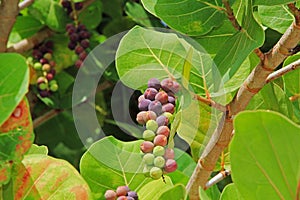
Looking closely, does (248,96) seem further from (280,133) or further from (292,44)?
(280,133)

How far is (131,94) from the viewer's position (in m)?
1.49

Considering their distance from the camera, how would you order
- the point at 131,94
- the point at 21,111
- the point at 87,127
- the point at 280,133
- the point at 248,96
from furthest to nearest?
the point at 131,94
the point at 87,127
the point at 248,96
the point at 21,111
the point at 280,133

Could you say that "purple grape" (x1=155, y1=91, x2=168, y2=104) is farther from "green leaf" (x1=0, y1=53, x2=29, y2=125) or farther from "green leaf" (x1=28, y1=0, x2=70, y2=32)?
"green leaf" (x1=28, y1=0, x2=70, y2=32)

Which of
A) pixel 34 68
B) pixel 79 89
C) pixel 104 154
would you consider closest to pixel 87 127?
pixel 79 89

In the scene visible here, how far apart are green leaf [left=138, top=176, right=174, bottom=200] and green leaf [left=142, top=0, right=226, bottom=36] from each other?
0.21 meters

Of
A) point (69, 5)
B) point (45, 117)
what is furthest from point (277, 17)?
point (45, 117)

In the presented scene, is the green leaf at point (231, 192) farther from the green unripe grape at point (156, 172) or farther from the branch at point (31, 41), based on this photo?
the branch at point (31, 41)

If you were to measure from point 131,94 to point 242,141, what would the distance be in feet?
2.81

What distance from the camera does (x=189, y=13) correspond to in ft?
3.03

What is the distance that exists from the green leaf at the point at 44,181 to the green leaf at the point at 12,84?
115 mm

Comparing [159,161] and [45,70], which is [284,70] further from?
[45,70]

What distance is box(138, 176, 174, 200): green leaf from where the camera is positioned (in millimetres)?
890

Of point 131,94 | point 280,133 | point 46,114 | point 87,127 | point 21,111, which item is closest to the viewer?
point 280,133

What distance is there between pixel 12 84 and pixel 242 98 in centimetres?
30
